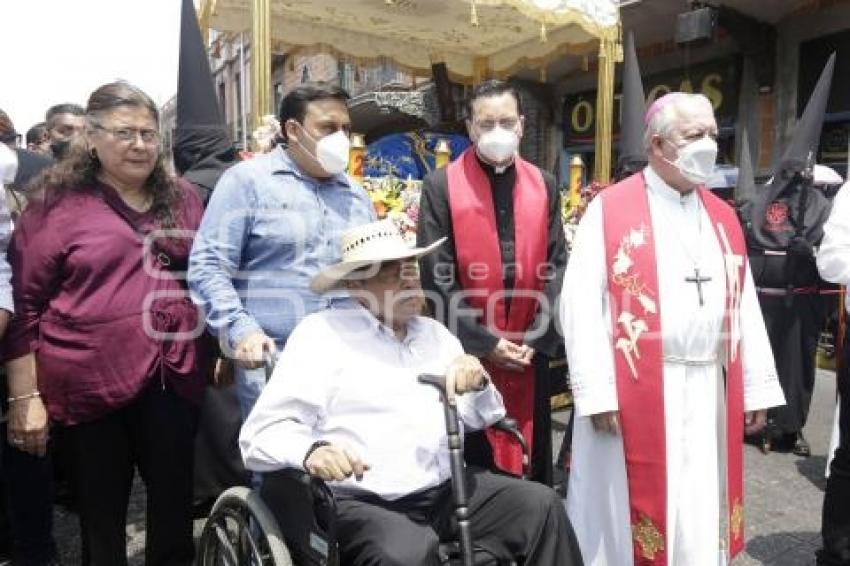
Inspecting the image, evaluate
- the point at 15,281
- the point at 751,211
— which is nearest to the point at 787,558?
the point at 751,211

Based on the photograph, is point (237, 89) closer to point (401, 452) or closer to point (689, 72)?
point (689, 72)

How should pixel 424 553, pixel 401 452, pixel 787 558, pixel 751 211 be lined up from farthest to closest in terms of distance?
pixel 751 211
pixel 787 558
pixel 401 452
pixel 424 553

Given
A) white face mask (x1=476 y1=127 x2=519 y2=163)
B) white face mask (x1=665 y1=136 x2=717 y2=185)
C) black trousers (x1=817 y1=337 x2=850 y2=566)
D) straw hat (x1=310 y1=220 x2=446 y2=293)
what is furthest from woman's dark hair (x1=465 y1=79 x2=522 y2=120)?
black trousers (x1=817 y1=337 x2=850 y2=566)

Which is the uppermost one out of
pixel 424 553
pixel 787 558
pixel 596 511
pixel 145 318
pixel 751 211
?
pixel 751 211

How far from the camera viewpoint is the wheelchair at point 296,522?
1814mm

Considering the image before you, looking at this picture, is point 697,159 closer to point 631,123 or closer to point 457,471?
point 457,471

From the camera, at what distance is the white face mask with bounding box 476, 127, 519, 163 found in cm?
274

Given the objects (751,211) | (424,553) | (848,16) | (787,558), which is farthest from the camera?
(848,16)

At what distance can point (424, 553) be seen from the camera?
1782 millimetres

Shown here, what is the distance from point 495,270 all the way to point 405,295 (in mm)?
690

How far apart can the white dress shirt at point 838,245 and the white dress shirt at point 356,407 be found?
170 centimetres

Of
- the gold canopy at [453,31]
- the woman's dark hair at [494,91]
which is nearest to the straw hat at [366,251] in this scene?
the woman's dark hair at [494,91]

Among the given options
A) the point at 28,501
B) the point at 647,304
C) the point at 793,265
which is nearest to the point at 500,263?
the point at 647,304

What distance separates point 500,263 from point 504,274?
0.16ft
